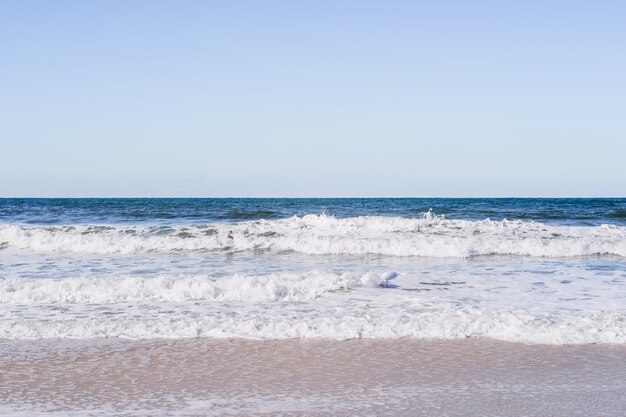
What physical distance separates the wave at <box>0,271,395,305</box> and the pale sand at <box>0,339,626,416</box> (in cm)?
248

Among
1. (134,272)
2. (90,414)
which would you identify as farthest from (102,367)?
(134,272)

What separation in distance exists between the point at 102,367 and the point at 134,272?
22.3 feet

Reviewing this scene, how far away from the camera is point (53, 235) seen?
1847 cm

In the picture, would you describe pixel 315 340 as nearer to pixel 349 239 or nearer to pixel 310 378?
pixel 310 378

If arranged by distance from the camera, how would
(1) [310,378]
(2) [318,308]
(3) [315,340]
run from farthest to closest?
1. (2) [318,308]
2. (3) [315,340]
3. (1) [310,378]

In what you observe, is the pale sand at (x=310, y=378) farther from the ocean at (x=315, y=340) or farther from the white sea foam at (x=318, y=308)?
the white sea foam at (x=318, y=308)

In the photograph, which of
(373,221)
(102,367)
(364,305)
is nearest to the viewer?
(102,367)

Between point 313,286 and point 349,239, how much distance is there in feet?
25.3

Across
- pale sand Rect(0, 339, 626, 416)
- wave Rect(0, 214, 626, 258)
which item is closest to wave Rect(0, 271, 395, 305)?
pale sand Rect(0, 339, 626, 416)

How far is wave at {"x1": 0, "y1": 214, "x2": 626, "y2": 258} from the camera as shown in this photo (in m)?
16.2

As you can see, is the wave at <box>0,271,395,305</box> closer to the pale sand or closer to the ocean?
the ocean

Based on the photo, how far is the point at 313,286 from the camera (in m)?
9.77

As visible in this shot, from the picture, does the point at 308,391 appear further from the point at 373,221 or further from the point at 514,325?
the point at 373,221

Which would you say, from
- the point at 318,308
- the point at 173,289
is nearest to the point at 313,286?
the point at 318,308
